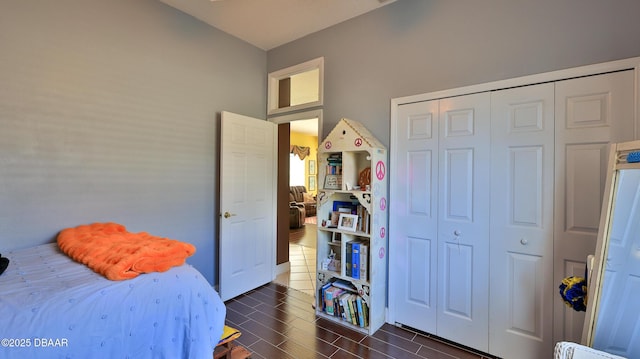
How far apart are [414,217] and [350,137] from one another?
0.93 m

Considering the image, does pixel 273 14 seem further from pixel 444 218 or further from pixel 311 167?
pixel 311 167

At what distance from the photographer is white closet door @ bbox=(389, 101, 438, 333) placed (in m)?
2.42

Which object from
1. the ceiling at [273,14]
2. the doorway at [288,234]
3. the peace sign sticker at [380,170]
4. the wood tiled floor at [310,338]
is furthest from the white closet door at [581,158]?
the doorway at [288,234]

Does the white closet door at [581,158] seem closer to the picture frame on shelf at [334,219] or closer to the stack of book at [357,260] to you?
the stack of book at [357,260]

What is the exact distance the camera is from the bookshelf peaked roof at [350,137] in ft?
8.18

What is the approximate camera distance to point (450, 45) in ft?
7.68

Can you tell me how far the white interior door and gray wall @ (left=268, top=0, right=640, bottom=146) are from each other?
923 mm

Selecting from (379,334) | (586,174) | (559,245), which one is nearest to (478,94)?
(586,174)

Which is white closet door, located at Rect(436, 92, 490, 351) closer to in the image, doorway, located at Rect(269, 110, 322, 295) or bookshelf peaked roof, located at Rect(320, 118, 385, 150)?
bookshelf peaked roof, located at Rect(320, 118, 385, 150)

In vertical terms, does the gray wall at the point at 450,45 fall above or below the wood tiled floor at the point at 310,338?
above

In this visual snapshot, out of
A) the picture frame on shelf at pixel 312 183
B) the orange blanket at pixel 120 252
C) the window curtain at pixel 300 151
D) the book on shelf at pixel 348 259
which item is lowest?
the book on shelf at pixel 348 259

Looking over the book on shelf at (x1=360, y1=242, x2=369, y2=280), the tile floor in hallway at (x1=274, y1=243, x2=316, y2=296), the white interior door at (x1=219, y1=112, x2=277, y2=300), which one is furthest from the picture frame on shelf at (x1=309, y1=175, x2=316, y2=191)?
the book on shelf at (x1=360, y1=242, x2=369, y2=280)

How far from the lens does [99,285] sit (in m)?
1.36

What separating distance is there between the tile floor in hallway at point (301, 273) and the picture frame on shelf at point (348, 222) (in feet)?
3.77
